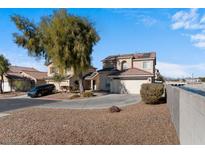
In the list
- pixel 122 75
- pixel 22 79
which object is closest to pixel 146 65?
pixel 122 75

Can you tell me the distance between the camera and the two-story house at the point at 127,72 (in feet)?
97.4

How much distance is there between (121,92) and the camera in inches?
1195

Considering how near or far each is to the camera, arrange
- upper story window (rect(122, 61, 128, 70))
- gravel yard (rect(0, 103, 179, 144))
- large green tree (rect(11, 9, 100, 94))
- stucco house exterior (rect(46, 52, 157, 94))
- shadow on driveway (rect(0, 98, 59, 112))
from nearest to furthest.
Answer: gravel yard (rect(0, 103, 179, 144)), shadow on driveway (rect(0, 98, 59, 112)), large green tree (rect(11, 9, 100, 94)), stucco house exterior (rect(46, 52, 157, 94)), upper story window (rect(122, 61, 128, 70))

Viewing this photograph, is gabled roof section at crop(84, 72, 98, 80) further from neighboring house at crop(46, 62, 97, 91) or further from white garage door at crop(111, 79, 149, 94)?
white garage door at crop(111, 79, 149, 94)

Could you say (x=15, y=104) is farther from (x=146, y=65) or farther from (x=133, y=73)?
(x=146, y=65)

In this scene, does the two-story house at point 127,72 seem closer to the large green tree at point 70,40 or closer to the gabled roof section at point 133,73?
the gabled roof section at point 133,73

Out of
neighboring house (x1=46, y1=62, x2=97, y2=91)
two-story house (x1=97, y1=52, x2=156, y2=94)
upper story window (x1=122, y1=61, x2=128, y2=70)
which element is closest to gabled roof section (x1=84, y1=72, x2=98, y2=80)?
neighboring house (x1=46, y1=62, x2=97, y2=91)

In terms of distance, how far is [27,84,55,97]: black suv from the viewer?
2792 centimetres

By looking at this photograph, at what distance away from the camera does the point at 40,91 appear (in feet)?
94.8

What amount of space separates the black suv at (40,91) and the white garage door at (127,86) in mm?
9765

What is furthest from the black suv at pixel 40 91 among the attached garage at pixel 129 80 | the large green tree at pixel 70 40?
the attached garage at pixel 129 80

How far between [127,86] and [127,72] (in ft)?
7.35

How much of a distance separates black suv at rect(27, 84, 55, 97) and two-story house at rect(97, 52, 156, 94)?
8.69 m
